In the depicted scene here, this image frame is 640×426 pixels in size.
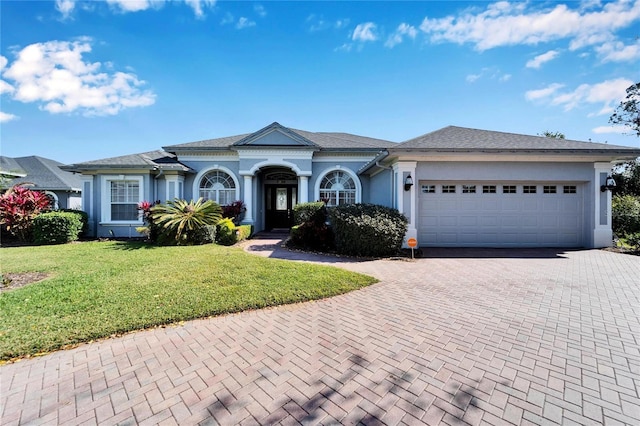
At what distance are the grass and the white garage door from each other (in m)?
5.40

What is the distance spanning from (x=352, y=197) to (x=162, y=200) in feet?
31.2

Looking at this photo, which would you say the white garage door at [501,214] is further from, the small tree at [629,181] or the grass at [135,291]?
the small tree at [629,181]

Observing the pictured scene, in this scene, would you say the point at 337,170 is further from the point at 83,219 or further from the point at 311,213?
the point at 83,219

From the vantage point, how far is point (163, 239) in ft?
34.2

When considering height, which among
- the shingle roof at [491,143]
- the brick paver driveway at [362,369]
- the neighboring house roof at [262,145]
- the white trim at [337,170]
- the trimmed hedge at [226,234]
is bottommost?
the brick paver driveway at [362,369]

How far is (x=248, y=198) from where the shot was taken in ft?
44.8

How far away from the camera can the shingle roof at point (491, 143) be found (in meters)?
9.09

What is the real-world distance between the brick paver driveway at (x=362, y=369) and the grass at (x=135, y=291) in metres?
0.36

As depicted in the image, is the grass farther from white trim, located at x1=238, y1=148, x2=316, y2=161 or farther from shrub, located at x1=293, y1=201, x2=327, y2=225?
white trim, located at x1=238, y1=148, x2=316, y2=161

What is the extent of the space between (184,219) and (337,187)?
740 cm

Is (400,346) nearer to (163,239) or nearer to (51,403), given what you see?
(51,403)

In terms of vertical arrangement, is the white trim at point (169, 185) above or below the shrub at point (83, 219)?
above

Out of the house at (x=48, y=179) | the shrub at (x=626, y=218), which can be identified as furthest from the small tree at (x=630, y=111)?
the house at (x=48, y=179)

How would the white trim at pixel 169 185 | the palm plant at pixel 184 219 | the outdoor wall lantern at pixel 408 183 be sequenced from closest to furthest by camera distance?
the outdoor wall lantern at pixel 408 183 → the palm plant at pixel 184 219 → the white trim at pixel 169 185
